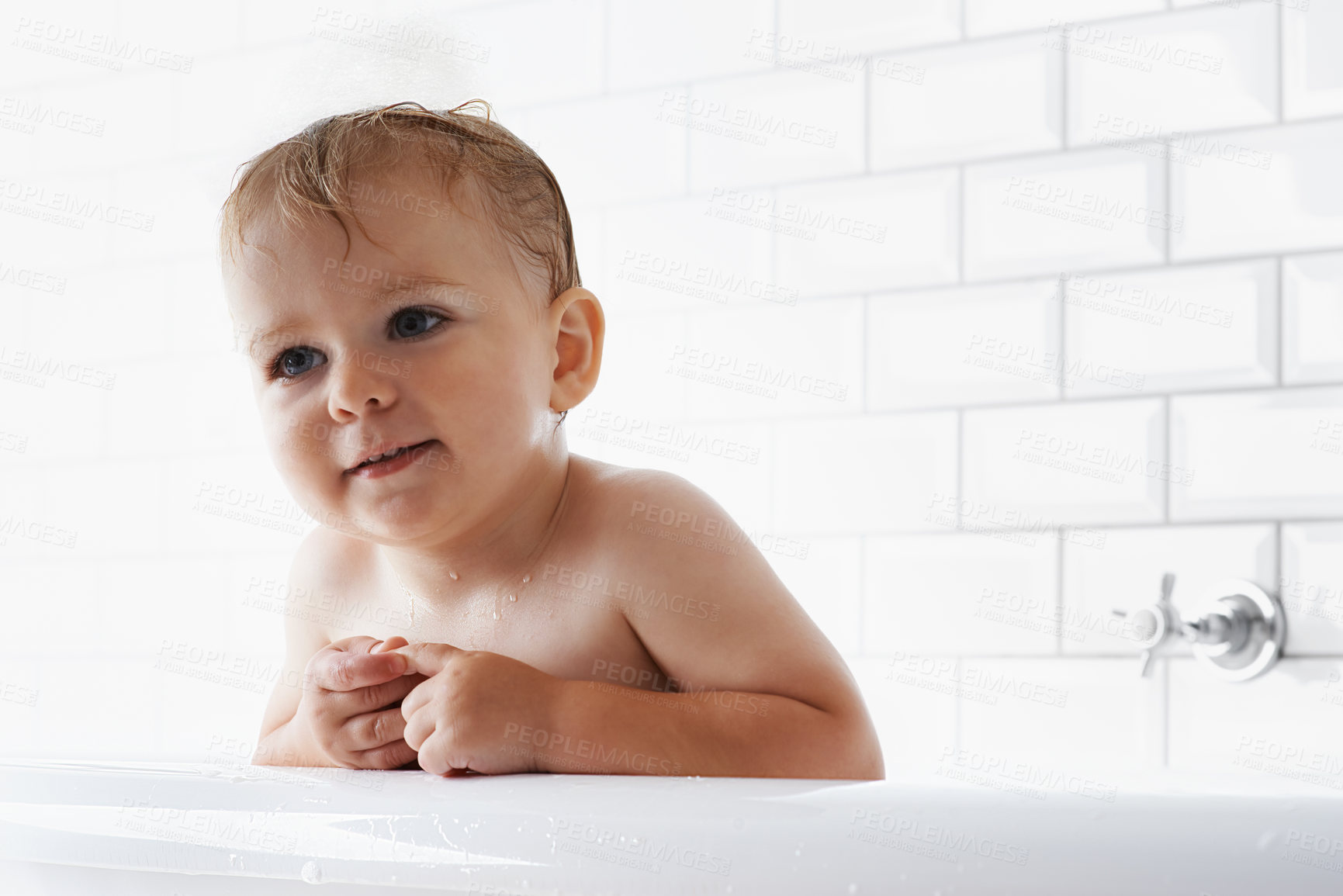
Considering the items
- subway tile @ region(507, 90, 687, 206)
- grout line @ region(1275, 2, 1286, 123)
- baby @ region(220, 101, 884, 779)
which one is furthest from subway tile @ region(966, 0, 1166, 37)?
baby @ region(220, 101, 884, 779)

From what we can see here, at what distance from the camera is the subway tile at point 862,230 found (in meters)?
1.54

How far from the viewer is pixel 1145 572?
1409mm

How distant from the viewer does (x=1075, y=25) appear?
1494 millimetres

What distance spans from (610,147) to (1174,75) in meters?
0.68

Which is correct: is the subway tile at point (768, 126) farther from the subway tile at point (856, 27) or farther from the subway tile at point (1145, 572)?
the subway tile at point (1145, 572)

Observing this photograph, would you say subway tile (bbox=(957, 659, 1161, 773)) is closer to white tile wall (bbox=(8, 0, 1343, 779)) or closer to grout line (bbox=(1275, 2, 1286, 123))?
white tile wall (bbox=(8, 0, 1343, 779))

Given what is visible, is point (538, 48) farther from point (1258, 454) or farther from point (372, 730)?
point (372, 730)

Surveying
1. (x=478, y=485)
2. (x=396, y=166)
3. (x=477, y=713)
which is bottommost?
(x=477, y=713)

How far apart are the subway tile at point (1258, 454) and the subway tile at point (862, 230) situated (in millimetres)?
315

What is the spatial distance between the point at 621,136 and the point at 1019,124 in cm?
51

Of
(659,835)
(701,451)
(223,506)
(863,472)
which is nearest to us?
(659,835)

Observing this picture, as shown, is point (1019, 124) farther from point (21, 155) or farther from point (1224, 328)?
point (21, 155)

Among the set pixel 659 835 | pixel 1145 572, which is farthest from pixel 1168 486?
pixel 659 835

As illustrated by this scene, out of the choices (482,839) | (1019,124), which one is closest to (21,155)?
(1019,124)
